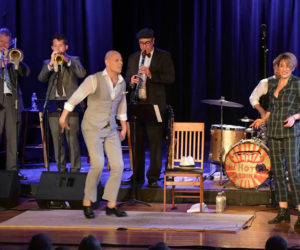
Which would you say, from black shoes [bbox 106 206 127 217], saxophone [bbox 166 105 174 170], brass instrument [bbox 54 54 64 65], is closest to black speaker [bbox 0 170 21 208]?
black shoes [bbox 106 206 127 217]

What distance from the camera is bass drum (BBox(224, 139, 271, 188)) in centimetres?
675

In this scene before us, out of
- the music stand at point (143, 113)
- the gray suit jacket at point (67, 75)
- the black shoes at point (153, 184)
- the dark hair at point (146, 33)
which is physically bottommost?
the black shoes at point (153, 184)

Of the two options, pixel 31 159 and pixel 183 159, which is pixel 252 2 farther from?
pixel 31 159

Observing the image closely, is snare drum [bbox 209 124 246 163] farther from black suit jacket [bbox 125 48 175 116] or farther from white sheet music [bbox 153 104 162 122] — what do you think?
white sheet music [bbox 153 104 162 122]

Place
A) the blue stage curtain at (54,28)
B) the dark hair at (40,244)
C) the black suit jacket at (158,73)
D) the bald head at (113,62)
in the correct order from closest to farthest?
the dark hair at (40,244)
the bald head at (113,62)
the black suit jacket at (158,73)
the blue stage curtain at (54,28)

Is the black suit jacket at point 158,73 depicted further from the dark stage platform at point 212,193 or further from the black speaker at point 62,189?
the black speaker at point 62,189

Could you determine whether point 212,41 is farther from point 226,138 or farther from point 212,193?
point 212,193

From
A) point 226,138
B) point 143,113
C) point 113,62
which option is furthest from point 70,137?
point 226,138

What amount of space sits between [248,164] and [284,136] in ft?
4.32

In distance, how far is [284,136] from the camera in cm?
557

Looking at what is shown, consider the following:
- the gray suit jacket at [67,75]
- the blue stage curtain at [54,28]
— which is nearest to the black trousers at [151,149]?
the gray suit jacket at [67,75]

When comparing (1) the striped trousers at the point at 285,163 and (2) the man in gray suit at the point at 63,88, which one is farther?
(2) the man in gray suit at the point at 63,88

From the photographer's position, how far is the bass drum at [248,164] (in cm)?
675

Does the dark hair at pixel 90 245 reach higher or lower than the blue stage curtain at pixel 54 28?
lower
